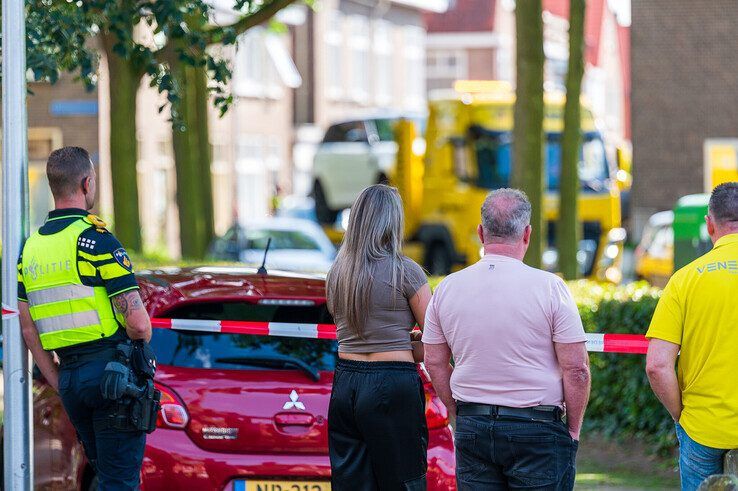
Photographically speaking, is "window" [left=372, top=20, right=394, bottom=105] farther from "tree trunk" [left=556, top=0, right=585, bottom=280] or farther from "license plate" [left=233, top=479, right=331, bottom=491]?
"license plate" [left=233, top=479, right=331, bottom=491]

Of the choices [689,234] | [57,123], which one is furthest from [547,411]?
[57,123]

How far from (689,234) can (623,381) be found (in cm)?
270

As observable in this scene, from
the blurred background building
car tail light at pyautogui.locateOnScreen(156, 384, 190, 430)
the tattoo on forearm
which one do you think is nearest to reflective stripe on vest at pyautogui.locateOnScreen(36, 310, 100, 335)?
the tattoo on forearm

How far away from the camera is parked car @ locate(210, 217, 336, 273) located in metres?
21.5

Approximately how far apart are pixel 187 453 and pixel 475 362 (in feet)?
5.33

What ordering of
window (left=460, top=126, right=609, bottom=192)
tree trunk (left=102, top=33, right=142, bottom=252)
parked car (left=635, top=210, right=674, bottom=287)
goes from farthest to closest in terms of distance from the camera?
1. window (left=460, top=126, right=609, bottom=192)
2. parked car (left=635, top=210, right=674, bottom=287)
3. tree trunk (left=102, top=33, right=142, bottom=252)

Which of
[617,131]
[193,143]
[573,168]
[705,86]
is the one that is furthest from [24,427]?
[617,131]

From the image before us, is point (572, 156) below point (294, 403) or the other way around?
the other way around

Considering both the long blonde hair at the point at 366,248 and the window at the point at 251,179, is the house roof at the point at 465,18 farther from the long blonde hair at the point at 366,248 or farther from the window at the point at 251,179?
the long blonde hair at the point at 366,248

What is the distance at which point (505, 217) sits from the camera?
17.1 feet

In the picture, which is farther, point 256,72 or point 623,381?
point 256,72

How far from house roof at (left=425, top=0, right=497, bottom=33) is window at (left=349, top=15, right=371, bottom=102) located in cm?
1127

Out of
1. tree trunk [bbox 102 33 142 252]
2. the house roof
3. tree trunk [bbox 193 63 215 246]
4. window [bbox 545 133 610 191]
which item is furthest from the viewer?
the house roof

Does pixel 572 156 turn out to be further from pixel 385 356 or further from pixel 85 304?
pixel 85 304
